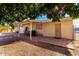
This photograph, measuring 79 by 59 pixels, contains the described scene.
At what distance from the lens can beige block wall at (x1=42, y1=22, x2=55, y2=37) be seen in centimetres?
1730

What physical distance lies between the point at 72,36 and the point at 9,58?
9.00 metres

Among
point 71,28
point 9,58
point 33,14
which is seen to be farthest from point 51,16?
point 71,28

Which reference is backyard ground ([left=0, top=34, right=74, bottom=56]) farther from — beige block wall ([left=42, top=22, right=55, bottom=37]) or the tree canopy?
beige block wall ([left=42, top=22, right=55, bottom=37])

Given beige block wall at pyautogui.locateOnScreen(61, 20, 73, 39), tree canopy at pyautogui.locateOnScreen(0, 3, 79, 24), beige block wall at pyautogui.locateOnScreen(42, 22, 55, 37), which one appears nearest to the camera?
tree canopy at pyautogui.locateOnScreen(0, 3, 79, 24)

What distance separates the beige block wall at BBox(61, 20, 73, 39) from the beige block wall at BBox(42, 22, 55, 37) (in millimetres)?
1750

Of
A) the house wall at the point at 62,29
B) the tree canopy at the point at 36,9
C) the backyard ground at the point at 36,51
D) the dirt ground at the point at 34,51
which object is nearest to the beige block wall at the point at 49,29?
the house wall at the point at 62,29

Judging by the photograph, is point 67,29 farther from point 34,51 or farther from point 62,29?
point 34,51

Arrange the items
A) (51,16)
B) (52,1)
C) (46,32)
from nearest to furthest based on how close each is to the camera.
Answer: (52,1) < (51,16) < (46,32)

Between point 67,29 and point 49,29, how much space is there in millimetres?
3192

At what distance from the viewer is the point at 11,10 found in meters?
8.94

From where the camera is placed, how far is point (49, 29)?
17.8 metres

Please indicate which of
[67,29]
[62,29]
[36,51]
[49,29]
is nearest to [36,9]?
[36,51]

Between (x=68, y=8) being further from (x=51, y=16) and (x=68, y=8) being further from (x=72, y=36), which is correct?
(x=72, y=36)

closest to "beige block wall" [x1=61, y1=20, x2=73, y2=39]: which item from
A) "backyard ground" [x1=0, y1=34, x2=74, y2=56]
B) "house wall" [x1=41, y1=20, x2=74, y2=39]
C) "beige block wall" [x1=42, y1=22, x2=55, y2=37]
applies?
"house wall" [x1=41, y1=20, x2=74, y2=39]
